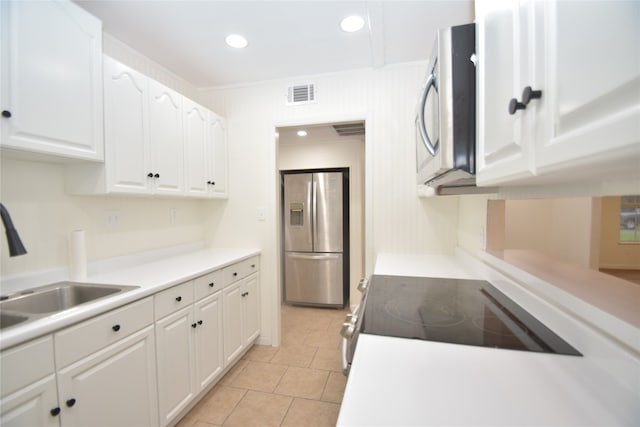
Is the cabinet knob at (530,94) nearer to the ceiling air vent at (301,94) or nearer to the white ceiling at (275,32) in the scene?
the white ceiling at (275,32)

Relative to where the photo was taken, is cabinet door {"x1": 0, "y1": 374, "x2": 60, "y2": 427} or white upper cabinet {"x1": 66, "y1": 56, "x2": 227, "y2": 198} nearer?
cabinet door {"x1": 0, "y1": 374, "x2": 60, "y2": 427}

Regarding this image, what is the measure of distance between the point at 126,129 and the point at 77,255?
2.51ft

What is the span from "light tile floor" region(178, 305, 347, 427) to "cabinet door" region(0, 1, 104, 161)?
170 cm

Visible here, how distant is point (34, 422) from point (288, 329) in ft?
7.51

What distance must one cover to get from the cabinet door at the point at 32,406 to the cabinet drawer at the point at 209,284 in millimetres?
807

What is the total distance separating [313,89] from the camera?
252cm

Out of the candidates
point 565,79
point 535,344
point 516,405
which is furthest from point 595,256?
point 565,79

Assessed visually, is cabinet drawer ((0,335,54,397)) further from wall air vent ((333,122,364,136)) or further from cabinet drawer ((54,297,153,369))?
A: wall air vent ((333,122,364,136))

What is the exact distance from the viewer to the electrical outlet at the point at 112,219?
6.07ft

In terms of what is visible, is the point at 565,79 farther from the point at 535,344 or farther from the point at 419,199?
the point at 419,199

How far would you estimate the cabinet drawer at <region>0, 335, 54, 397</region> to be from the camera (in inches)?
34.6

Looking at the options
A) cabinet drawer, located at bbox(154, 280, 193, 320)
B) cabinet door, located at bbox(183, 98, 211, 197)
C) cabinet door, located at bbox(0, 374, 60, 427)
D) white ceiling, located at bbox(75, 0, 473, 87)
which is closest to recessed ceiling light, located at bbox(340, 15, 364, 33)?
white ceiling, located at bbox(75, 0, 473, 87)

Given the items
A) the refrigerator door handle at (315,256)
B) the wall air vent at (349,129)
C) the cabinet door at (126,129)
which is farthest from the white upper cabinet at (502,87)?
the refrigerator door handle at (315,256)

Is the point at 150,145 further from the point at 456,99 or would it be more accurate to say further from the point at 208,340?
the point at 456,99
